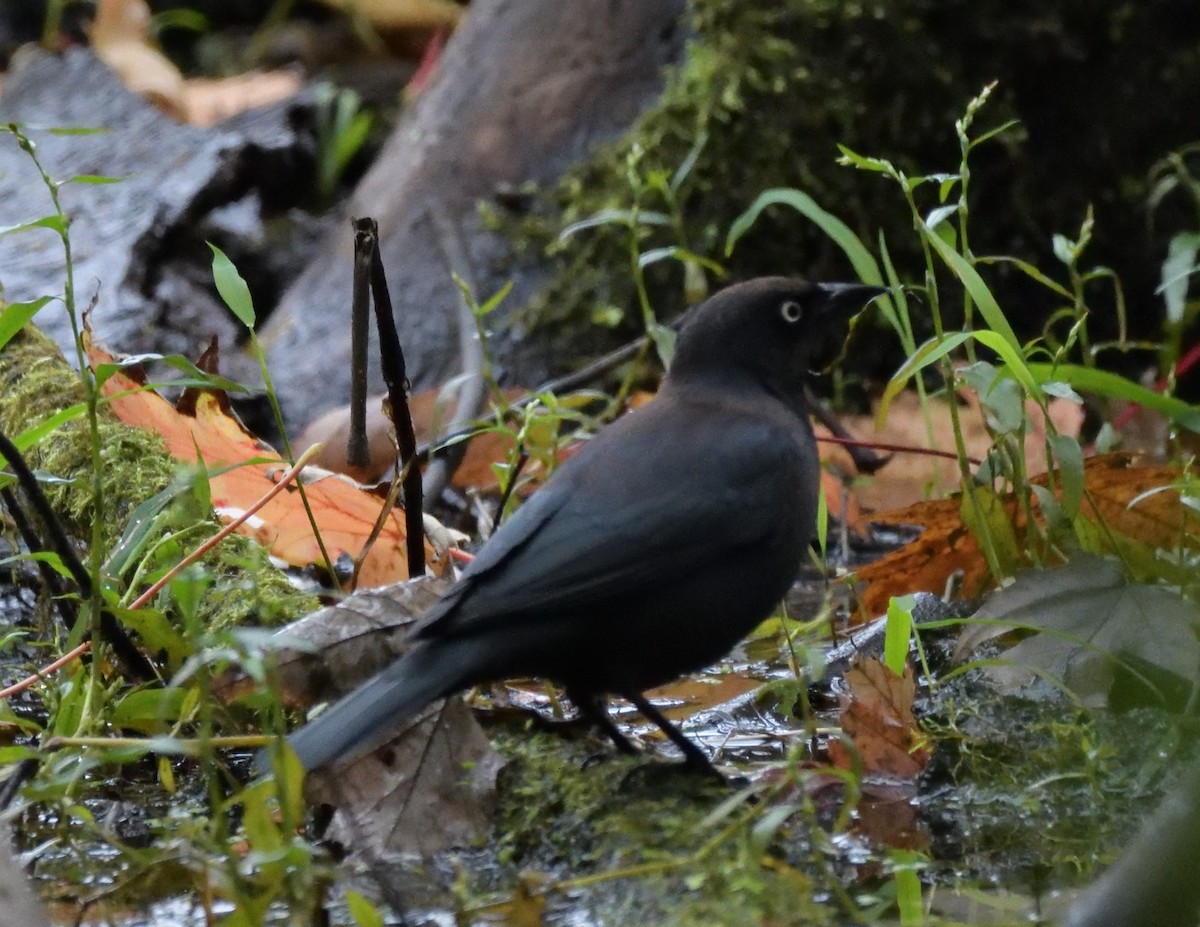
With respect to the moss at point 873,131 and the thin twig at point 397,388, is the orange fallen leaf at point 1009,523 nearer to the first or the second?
the thin twig at point 397,388

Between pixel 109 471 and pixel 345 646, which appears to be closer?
pixel 345 646

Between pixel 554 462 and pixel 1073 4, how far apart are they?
288 cm

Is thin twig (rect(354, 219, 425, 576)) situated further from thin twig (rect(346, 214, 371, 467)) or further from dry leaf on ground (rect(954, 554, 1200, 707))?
dry leaf on ground (rect(954, 554, 1200, 707))

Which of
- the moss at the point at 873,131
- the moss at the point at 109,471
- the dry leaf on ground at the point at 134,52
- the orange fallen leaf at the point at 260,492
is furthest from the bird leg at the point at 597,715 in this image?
the dry leaf on ground at the point at 134,52

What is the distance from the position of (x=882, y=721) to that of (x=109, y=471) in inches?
71.2

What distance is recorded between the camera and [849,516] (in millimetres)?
4777

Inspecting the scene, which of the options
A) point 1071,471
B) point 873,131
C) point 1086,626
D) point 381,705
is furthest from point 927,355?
point 873,131

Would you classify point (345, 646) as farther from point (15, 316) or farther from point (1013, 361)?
point (1013, 361)

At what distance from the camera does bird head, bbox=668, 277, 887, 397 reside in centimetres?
361

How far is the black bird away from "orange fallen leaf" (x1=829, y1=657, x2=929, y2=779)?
0.85ft

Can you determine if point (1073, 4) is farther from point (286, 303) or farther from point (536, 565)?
point (536, 565)

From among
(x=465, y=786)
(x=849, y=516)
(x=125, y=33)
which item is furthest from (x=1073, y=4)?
(x=125, y=33)

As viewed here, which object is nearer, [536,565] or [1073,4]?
[536,565]

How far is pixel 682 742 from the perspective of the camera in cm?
296
